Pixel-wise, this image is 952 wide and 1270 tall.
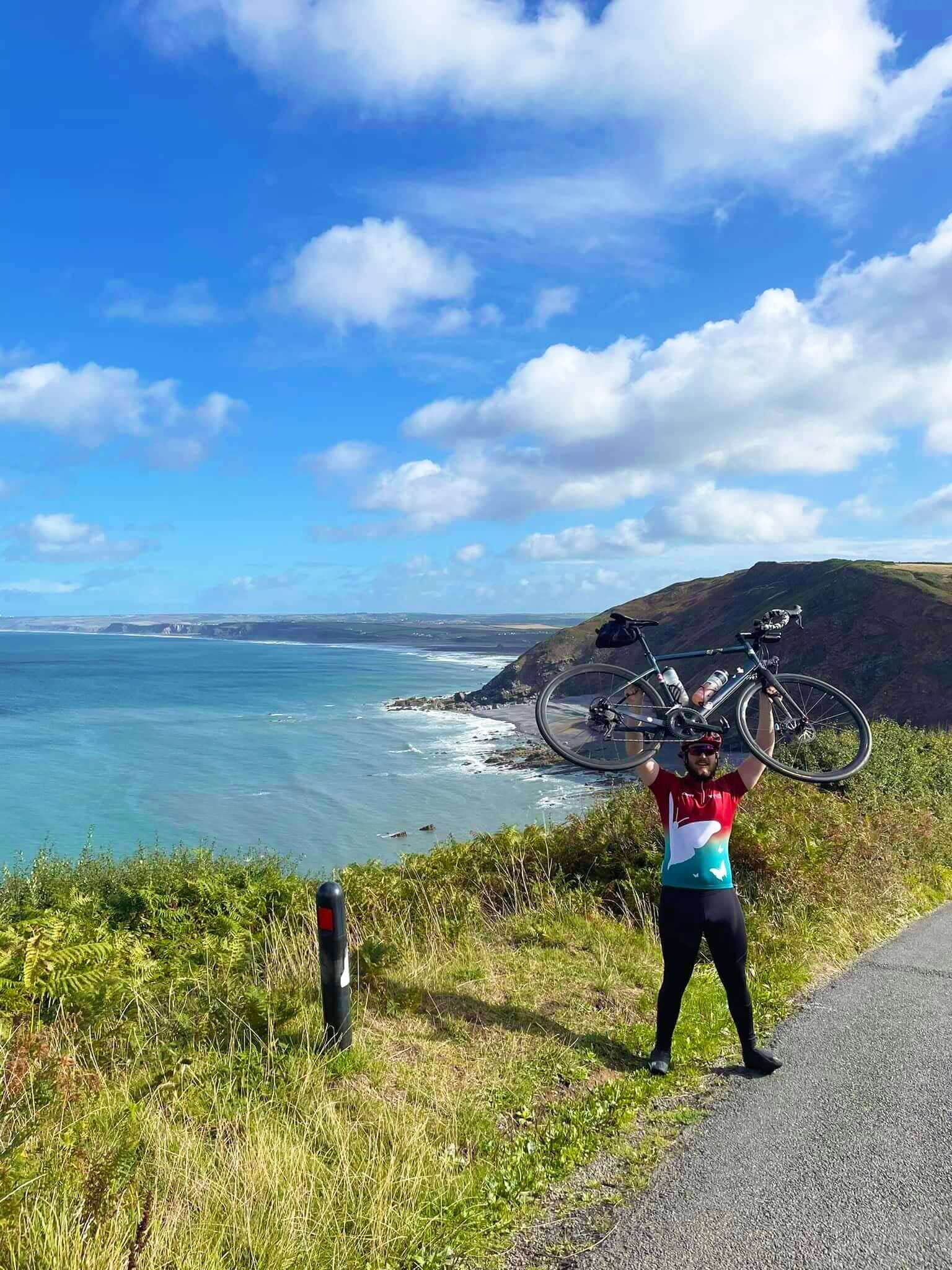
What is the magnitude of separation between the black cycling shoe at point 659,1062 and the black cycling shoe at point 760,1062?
54 centimetres

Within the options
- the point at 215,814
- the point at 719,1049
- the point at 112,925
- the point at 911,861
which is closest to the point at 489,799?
the point at 215,814

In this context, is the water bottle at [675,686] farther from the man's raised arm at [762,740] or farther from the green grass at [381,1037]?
the green grass at [381,1037]

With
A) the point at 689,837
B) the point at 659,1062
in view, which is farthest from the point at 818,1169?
the point at 689,837

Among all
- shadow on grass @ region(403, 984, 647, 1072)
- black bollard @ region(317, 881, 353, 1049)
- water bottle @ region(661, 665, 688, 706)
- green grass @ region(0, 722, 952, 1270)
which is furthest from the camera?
water bottle @ region(661, 665, 688, 706)

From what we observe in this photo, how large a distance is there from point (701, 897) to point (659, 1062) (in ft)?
3.82

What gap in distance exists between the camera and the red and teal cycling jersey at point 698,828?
5.81 metres

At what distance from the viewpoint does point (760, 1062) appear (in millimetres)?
5789

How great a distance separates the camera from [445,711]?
284 ft

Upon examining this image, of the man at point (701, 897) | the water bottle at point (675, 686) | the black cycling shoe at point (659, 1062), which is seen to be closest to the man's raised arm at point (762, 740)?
the man at point (701, 897)

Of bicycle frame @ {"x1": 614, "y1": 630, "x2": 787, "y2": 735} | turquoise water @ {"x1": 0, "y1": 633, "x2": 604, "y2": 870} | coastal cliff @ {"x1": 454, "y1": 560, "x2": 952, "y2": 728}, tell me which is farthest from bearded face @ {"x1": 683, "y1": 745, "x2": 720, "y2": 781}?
coastal cliff @ {"x1": 454, "y1": 560, "x2": 952, "y2": 728}

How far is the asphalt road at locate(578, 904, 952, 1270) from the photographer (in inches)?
156

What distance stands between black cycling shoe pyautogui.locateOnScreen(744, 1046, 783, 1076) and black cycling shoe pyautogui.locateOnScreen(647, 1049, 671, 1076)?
541mm

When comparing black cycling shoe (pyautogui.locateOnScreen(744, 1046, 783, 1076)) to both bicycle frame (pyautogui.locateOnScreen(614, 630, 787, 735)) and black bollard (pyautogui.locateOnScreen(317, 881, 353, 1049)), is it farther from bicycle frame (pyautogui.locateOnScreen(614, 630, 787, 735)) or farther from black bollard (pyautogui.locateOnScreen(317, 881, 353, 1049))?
black bollard (pyautogui.locateOnScreen(317, 881, 353, 1049))

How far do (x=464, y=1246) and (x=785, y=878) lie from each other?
6.34 m
